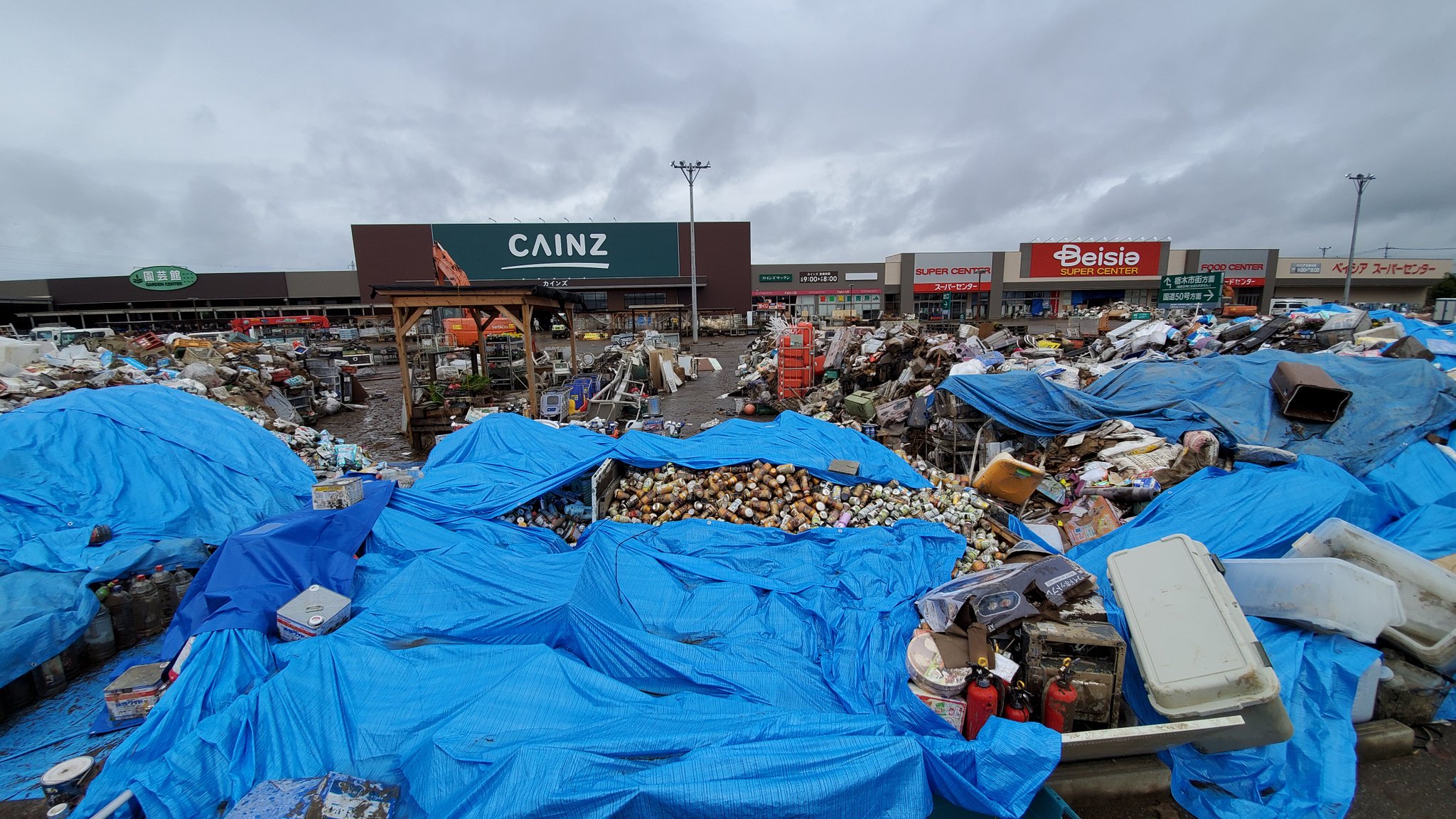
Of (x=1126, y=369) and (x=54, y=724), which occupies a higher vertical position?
(x=1126, y=369)

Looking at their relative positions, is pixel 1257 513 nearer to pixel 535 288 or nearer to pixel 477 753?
pixel 477 753

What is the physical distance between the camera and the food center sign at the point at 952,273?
1549 inches

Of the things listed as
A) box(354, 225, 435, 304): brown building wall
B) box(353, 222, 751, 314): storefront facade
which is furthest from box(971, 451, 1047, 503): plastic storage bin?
box(354, 225, 435, 304): brown building wall

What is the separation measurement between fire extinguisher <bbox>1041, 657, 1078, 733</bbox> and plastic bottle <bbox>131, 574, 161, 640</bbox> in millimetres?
6297

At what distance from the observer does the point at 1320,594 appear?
3426 millimetres

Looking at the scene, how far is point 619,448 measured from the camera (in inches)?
279

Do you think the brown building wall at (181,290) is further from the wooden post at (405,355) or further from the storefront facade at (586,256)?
the wooden post at (405,355)

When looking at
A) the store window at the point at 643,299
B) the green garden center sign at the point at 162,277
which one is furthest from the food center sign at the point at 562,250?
the green garden center sign at the point at 162,277

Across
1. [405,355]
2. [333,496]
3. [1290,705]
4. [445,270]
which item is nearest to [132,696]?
[333,496]

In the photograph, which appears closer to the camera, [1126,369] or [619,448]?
[619,448]

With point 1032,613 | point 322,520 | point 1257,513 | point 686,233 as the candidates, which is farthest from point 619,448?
point 686,233

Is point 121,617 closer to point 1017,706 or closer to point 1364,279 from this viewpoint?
point 1017,706

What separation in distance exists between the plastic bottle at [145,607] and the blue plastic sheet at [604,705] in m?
1.43

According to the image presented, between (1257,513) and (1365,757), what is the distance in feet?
6.60
